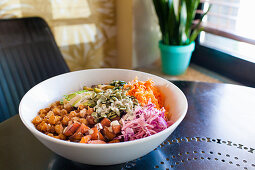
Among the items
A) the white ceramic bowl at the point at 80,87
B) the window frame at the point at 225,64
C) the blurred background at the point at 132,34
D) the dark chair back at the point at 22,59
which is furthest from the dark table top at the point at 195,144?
the blurred background at the point at 132,34

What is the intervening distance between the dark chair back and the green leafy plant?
0.70 meters

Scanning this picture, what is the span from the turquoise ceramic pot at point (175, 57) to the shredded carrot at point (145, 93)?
88 cm

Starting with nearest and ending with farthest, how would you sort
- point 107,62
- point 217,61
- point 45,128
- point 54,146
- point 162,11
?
point 54,146
point 45,128
point 162,11
point 217,61
point 107,62

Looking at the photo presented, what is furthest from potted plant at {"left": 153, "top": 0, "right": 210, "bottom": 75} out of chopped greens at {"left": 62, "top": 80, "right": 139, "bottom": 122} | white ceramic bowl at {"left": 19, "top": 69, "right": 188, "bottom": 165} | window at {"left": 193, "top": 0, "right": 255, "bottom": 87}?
chopped greens at {"left": 62, "top": 80, "right": 139, "bottom": 122}

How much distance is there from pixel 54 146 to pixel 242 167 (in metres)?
0.49

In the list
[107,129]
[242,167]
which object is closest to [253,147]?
[242,167]

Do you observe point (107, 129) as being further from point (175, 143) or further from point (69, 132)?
point (175, 143)

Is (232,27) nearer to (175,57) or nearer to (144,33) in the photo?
→ (175,57)

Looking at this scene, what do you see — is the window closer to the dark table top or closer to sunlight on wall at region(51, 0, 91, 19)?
the dark table top

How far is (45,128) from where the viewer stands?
0.72 meters

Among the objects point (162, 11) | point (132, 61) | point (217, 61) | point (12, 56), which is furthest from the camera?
point (132, 61)

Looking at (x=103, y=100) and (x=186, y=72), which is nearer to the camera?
(x=103, y=100)

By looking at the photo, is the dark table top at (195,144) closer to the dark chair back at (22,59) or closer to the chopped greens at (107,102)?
the chopped greens at (107,102)

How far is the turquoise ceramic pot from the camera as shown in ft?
5.62
